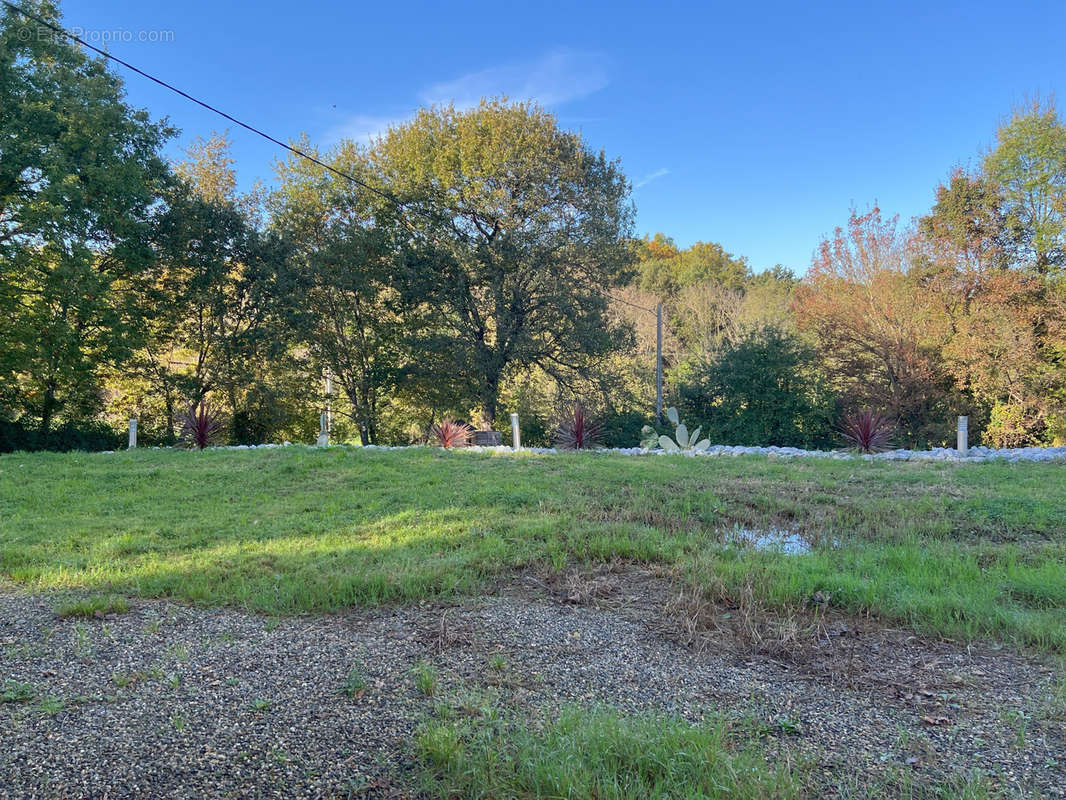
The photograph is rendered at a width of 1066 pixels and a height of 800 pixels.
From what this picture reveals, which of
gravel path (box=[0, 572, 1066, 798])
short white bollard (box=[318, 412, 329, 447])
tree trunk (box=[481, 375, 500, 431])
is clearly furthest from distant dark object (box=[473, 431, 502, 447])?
gravel path (box=[0, 572, 1066, 798])

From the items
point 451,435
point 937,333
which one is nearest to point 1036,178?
point 937,333

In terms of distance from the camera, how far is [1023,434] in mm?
13531

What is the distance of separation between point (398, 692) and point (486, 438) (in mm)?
12632

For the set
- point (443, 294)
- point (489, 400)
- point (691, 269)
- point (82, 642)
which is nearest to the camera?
point (82, 642)

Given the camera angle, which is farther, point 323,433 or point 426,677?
point 323,433

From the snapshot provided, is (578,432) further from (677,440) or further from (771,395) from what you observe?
Result: (771,395)

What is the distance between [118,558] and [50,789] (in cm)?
293

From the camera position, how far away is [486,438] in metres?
15.0

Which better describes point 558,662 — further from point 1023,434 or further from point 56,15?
point 56,15

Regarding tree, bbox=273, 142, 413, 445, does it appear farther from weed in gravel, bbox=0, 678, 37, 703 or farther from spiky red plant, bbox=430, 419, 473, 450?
weed in gravel, bbox=0, 678, 37, 703

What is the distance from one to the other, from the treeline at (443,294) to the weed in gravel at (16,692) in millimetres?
12237

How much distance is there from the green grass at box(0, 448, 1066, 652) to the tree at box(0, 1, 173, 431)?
4762 millimetres

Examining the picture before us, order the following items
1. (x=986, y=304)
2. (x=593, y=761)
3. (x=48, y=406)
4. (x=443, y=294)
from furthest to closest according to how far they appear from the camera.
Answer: (x=443, y=294)
(x=986, y=304)
(x=48, y=406)
(x=593, y=761)

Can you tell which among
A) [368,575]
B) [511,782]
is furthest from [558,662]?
[368,575]
